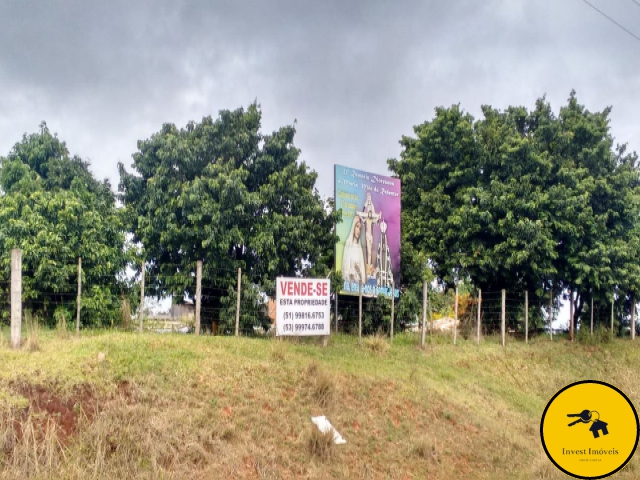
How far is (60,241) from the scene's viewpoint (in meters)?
13.9

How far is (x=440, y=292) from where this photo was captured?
64.7 feet

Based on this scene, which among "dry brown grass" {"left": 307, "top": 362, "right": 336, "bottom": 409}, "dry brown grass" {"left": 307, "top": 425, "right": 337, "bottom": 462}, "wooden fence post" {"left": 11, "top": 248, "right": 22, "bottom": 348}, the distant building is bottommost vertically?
"dry brown grass" {"left": 307, "top": 425, "right": 337, "bottom": 462}

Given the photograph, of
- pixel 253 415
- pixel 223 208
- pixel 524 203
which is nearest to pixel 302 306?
pixel 223 208

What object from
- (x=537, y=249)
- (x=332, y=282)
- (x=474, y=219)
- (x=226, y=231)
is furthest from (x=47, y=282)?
(x=537, y=249)

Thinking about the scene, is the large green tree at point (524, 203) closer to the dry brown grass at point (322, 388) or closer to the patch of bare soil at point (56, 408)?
the dry brown grass at point (322, 388)

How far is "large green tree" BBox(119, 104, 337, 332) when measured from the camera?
588 inches

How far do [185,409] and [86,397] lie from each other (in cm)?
147

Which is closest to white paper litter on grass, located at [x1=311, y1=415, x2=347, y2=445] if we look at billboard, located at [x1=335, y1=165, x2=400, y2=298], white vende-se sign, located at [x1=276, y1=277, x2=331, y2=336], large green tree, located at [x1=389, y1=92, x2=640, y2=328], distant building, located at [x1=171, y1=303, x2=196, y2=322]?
white vende-se sign, located at [x1=276, y1=277, x2=331, y2=336]

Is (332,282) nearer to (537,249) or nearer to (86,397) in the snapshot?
(537,249)

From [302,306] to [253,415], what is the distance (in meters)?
5.19

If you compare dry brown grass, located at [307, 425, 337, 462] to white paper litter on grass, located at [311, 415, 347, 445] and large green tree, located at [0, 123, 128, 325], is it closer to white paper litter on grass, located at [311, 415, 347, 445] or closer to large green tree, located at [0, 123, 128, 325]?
white paper litter on grass, located at [311, 415, 347, 445]

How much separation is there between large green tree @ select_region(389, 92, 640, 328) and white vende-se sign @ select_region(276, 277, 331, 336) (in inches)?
236

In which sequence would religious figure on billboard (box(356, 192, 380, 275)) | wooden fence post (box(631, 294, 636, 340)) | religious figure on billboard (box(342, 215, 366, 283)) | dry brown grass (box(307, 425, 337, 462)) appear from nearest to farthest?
dry brown grass (box(307, 425, 337, 462)) < religious figure on billboard (box(342, 215, 366, 283)) < religious figure on billboard (box(356, 192, 380, 275)) < wooden fence post (box(631, 294, 636, 340))

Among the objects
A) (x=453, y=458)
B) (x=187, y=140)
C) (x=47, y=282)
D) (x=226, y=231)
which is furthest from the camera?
(x=187, y=140)
